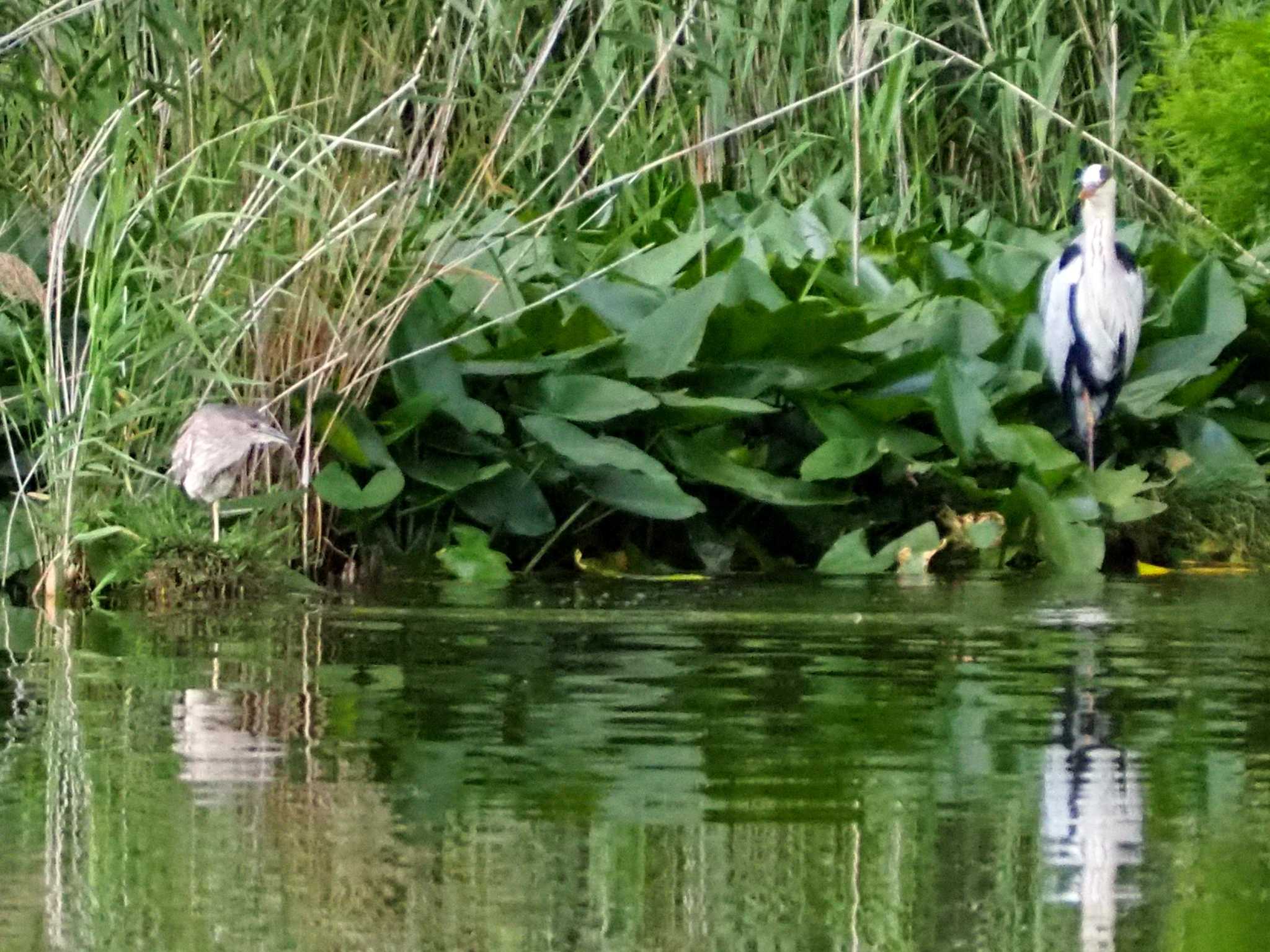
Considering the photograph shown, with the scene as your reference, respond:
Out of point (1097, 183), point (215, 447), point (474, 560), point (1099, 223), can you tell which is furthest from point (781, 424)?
point (215, 447)

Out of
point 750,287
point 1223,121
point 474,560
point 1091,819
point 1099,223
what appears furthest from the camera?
point 1223,121

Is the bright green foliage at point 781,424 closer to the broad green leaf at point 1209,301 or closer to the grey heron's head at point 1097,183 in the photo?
the broad green leaf at point 1209,301

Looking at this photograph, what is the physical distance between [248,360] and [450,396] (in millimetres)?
548

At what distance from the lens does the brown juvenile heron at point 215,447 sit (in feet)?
17.9

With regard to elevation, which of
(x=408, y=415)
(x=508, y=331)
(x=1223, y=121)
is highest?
(x=1223, y=121)

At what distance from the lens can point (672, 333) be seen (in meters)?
6.53

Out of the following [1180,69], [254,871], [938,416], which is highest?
[1180,69]

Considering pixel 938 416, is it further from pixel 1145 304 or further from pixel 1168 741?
pixel 1168 741

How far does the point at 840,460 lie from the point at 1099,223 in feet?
6.15

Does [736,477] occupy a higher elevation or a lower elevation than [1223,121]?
lower

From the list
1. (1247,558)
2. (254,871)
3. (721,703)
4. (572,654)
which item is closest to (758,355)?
(1247,558)

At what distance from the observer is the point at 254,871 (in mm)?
2646

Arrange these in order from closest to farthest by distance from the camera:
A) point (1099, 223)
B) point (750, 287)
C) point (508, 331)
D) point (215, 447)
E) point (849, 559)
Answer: point (215, 447)
point (849, 559)
point (508, 331)
point (750, 287)
point (1099, 223)

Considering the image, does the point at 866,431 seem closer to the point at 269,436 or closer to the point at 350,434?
the point at 350,434
